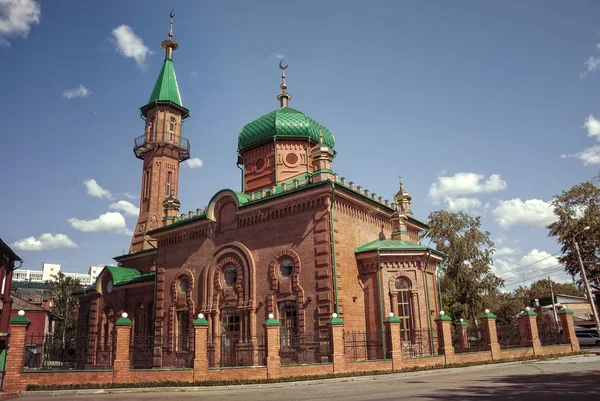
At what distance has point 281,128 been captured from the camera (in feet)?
84.0

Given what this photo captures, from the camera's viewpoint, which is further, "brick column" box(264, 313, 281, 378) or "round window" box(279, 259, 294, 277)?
"round window" box(279, 259, 294, 277)

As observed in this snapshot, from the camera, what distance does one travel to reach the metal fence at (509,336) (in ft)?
70.8

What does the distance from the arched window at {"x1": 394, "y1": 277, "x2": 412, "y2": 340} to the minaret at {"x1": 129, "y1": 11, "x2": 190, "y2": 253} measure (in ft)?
59.0

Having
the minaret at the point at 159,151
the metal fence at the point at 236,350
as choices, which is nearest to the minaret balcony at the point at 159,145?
the minaret at the point at 159,151

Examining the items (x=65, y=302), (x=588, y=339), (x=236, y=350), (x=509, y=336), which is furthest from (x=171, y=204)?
(x=588, y=339)

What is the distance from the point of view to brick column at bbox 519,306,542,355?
21.4 metres

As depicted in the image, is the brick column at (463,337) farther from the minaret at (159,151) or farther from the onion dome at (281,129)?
the minaret at (159,151)

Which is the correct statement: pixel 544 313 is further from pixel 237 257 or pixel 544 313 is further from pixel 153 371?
pixel 153 371

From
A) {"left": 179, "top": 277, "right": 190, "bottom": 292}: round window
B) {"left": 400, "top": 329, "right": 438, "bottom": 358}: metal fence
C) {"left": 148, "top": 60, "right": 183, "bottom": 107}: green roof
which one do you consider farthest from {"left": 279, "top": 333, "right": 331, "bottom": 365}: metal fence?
{"left": 148, "top": 60, "right": 183, "bottom": 107}: green roof

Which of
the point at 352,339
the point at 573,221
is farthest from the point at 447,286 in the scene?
the point at 352,339

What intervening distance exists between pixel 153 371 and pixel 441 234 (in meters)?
24.6

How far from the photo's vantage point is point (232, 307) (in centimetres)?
2170

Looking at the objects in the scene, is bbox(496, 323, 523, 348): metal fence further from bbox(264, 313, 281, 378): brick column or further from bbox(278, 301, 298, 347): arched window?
bbox(264, 313, 281, 378): brick column

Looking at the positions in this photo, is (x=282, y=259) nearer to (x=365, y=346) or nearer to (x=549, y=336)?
(x=365, y=346)
